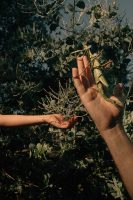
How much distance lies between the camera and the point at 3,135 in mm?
7855

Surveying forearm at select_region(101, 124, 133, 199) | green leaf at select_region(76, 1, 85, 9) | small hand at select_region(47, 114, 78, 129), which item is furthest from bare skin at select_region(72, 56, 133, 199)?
green leaf at select_region(76, 1, 85, 9)

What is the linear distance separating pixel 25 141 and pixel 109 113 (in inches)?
206

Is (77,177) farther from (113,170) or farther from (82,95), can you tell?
(82,95)

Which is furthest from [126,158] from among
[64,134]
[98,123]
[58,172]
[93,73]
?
[58,172]

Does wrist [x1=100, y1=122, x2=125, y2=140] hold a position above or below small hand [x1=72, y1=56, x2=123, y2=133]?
below

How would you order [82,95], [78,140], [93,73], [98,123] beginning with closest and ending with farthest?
[98,123], [82,95], [93,73], [78,140]

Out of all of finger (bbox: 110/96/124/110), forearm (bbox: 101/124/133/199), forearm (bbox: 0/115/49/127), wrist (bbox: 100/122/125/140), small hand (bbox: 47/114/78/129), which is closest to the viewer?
forearm (bbox: 101/124/133/199)

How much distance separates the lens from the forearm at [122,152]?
8.01ft

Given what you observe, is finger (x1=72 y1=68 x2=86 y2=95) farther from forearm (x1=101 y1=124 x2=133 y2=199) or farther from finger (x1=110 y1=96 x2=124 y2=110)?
forearm (x1=101 y1=124 x2=133 y2=199)

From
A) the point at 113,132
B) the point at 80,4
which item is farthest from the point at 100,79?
the point at 80,4

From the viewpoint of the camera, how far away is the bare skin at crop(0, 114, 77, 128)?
10.9 ft

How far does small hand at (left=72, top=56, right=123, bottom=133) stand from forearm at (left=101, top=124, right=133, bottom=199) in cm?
6

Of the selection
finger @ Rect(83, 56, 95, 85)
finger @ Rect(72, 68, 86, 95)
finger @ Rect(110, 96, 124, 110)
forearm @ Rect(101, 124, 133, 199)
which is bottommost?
forearm @ Rect(101, 124, 133, 199)

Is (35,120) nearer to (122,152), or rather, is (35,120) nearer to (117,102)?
(117,102)
